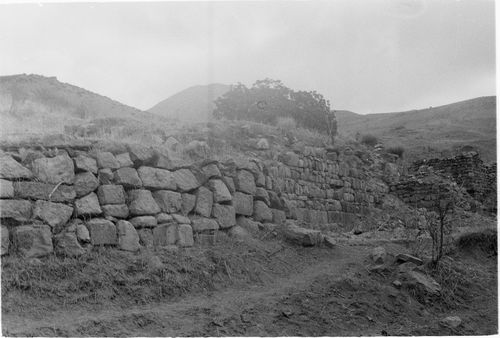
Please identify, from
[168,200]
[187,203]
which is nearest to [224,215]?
[187,203]

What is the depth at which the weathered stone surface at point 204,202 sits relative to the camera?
26.8ft

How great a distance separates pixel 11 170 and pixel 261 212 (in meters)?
4.50

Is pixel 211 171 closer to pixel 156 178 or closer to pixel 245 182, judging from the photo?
pixel 245 182

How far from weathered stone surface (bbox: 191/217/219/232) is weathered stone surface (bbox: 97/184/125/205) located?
1248mm

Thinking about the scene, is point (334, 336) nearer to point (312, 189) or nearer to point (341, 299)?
point (341, 299)

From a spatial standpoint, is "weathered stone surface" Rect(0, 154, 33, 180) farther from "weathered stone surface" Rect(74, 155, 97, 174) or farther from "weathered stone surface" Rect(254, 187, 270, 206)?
"weathered stone surface" Rect(254, 187, 270, 206)

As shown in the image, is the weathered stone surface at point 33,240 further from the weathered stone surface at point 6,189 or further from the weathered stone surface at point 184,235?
the weathered stone surface at point 184,235

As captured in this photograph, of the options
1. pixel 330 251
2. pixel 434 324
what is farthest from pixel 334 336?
pixel 330 251

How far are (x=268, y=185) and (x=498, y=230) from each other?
15.5 ft

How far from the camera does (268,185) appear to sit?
33.1ft

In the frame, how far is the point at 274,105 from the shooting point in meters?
18.6

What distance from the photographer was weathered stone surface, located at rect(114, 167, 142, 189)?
7.30 metres

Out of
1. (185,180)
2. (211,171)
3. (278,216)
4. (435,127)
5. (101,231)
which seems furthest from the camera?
(435,127)

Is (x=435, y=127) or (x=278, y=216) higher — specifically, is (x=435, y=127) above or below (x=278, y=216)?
above
